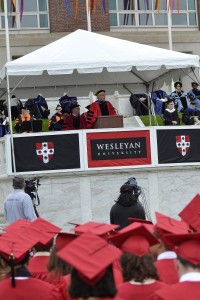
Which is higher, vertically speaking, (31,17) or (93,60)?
(31,17)

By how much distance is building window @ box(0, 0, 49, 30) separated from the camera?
33844mm

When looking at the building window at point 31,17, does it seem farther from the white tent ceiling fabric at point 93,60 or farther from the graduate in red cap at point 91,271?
the graduate in red cap at point 91,271

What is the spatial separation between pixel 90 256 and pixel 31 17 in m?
30.5

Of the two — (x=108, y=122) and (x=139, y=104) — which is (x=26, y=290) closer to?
(x=108, y=122)

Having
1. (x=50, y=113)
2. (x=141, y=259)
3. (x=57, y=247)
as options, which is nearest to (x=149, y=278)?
Result: (x=141, y=259)

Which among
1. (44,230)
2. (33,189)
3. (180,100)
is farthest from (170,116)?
(44,230)

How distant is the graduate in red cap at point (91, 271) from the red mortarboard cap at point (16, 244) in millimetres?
1006

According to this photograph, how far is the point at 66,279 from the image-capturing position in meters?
5.72

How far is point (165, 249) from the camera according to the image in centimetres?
612

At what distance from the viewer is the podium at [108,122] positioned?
57.8ft

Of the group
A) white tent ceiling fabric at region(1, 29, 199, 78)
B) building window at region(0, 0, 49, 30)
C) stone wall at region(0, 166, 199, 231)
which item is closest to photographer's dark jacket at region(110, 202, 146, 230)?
stone wall at region(0, 166, 199, 231)

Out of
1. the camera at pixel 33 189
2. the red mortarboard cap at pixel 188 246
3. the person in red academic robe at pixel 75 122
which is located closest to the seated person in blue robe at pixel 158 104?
the person in red academic robe at pixel 75 122

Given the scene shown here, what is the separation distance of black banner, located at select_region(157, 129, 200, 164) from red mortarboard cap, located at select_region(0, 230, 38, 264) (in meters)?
11.6

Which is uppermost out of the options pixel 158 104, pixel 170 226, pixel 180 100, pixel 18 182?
pixel 180 100
